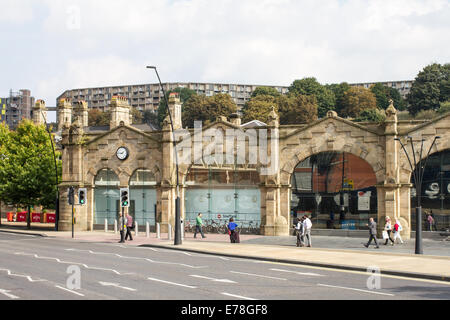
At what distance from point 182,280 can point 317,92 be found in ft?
346

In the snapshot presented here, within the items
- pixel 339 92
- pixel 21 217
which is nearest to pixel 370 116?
pixel 339 92

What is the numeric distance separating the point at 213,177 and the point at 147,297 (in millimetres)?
26981

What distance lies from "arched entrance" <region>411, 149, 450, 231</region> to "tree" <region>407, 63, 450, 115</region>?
6611 centimetres

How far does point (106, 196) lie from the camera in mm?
45188

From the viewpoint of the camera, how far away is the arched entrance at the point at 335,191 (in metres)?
37.3

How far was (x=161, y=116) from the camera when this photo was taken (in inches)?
5364

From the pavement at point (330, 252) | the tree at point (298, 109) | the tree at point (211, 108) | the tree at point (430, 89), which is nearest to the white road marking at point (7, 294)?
the pavement at point (330, 252)

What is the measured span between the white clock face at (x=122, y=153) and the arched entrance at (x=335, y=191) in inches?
514

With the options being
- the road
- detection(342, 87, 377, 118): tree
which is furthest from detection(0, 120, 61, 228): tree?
detection(342, 87, 377, 118): tree

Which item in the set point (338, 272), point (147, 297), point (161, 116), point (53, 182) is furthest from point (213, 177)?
point (161, 116)

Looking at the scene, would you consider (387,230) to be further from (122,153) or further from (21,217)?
(21,217)

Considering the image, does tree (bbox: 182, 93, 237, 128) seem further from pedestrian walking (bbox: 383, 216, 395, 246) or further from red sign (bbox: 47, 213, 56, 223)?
pedestrian walking (bbox: 383, 216, 395, 246)

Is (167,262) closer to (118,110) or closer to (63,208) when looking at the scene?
(63,208)

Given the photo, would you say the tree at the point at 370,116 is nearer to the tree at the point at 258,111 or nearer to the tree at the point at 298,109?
the tree at the point at 298,109
